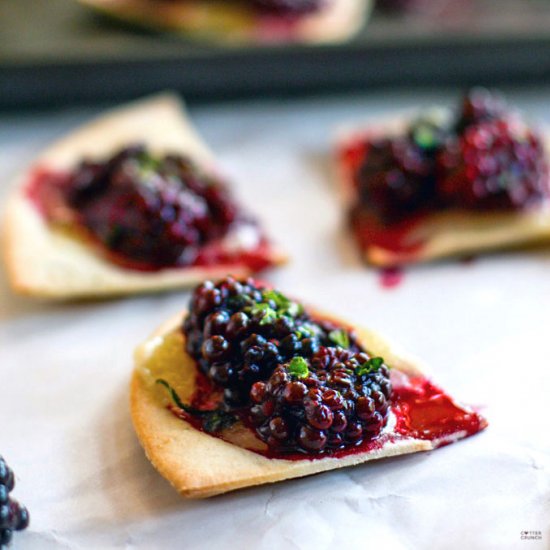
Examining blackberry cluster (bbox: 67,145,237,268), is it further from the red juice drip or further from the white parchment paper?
the red juice drip

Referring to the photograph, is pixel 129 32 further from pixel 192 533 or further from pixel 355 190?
pixel 192 533

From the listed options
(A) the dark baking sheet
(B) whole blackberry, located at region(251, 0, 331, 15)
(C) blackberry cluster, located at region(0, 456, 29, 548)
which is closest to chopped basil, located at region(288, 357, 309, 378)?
(C) blackberry cluster, located at region(0, 456, 29, 548)

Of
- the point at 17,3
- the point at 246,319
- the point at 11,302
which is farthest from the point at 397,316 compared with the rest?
the point at 17,3

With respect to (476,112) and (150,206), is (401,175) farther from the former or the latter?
(150,206)

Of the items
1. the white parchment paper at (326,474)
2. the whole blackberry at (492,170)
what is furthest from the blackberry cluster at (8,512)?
the whole blackberry at (492,170)

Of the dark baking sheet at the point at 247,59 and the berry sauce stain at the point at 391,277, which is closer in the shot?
the berry sauce stain at the point at 391,277

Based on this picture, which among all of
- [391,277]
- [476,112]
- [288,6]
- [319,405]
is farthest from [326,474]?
[288,6]

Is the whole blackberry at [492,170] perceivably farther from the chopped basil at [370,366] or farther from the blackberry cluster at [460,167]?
the chopped basil at [370,366]
